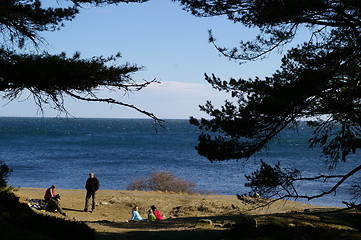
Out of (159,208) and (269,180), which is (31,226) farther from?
(159,208)

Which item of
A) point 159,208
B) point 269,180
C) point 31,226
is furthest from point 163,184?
point 31,226

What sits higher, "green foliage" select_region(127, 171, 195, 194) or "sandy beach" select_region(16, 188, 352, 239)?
"sandy beach" select_region(16, 188, 352, 239)

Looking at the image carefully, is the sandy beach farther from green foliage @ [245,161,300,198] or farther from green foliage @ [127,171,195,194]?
green foliage @ [127,171,195,194]

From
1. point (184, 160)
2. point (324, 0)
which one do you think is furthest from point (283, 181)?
point (184, 160)

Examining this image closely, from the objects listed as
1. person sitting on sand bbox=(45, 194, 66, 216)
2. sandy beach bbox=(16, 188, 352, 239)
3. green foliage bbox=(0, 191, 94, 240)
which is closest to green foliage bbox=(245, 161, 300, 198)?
sandy beach bbox=(16, 188, 352, 239)

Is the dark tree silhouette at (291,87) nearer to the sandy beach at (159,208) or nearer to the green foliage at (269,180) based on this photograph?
the green foliage at (269,180)

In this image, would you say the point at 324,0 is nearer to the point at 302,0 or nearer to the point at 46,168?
the point at 302,0

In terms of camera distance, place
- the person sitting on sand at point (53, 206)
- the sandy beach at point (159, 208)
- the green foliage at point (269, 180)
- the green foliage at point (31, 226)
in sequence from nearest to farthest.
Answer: the green foliage at point (31, 226) → the green foliage at point (269, 180) → the sandy beach at point (159, 208) → the person sitting on sand at point (53, 206)

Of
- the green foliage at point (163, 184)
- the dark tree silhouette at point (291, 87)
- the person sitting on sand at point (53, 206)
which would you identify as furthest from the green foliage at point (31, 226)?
the green foliage at point (163, 184)

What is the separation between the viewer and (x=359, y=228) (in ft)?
32.6

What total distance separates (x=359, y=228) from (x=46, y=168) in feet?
120

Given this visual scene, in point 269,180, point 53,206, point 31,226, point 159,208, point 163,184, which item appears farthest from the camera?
point 163,184

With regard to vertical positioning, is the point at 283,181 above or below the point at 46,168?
above

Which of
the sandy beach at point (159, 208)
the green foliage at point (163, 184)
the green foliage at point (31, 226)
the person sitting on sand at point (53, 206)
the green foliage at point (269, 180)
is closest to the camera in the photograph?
the green foliage at point (31, 226)
